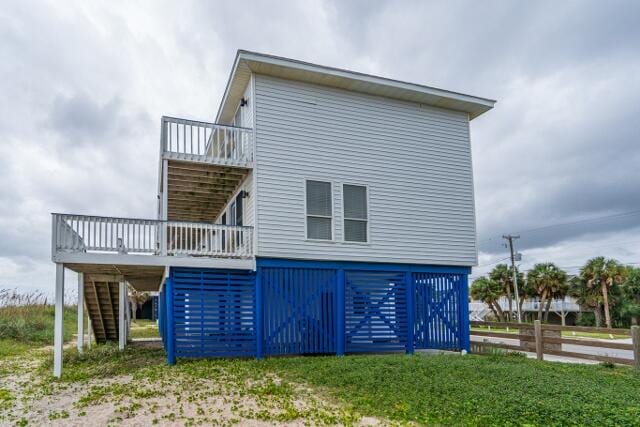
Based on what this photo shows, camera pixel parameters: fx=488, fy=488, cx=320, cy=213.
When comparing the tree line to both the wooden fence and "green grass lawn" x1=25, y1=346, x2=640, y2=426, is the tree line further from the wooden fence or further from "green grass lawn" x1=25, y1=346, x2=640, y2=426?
"green grass lawn" x1=25, y1=346, x2=640, y2=426

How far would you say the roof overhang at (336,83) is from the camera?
1272cm

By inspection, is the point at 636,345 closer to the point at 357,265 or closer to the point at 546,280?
the point at 357,265

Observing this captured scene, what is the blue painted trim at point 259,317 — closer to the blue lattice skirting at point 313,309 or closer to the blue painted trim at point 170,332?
the blue lattice skirting at point 313,309

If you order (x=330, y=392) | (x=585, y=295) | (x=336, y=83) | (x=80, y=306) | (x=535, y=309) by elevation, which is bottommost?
(x=535, y=309)

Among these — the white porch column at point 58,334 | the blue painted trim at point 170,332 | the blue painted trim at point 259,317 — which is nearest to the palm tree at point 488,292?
the blue painted trim at point 259,317

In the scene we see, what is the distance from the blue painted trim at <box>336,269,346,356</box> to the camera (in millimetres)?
13014

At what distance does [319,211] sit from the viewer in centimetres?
1333

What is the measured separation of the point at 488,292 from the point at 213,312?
33472mm

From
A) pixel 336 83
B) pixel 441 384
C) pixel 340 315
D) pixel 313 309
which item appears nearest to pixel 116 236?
pixel 313 309

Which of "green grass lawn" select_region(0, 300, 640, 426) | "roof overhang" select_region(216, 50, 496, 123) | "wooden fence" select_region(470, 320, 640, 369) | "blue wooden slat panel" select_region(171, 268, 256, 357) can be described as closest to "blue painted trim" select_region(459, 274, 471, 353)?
"wooden fence" select_region(470, 320, 640, 369)

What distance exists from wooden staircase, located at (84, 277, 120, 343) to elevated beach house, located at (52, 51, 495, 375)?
142 mm

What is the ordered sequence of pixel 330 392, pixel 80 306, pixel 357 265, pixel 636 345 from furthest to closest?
pixel 357 265, pixel 80 306, pixel 636 345, pixel 330 392

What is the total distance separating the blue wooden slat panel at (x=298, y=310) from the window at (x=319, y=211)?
1.00m

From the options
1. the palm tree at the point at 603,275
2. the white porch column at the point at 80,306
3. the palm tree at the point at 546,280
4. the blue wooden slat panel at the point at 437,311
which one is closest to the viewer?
the white porch column at the point at 80,306
